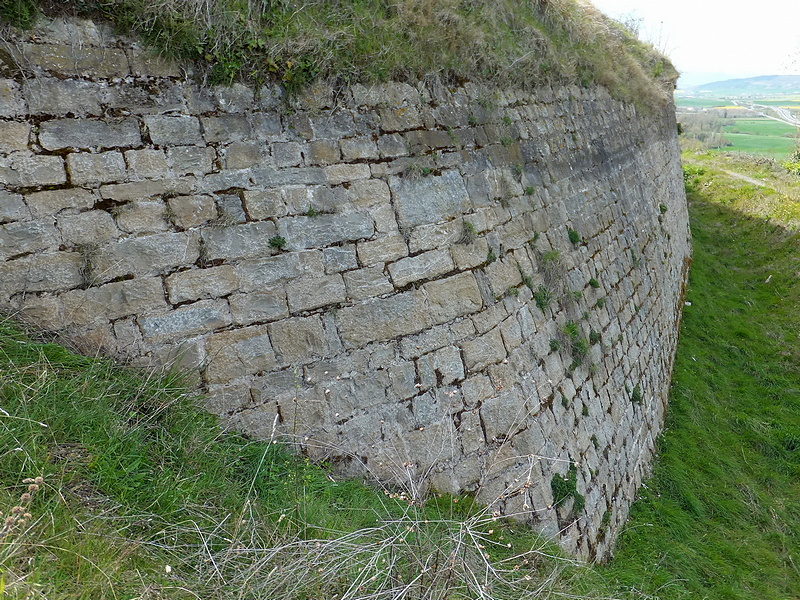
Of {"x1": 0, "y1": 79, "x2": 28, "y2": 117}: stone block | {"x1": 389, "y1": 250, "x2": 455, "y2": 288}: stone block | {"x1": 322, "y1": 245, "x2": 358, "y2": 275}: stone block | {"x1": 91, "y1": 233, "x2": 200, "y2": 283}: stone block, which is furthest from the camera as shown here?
{"x1": 389, "y1": 250, "x2": 455, "y2": 288}: stone block

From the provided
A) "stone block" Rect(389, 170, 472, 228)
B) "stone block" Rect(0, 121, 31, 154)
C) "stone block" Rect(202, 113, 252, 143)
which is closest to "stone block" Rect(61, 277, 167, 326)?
"stone block" Rect(0, 121, 31, 154)

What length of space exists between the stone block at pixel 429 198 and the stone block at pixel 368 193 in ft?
0.27

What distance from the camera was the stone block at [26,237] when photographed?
2.78 m

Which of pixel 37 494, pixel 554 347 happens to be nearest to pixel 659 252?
pixel 554 347

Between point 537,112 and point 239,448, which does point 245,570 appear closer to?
point 239,448

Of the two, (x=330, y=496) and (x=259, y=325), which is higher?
(x=259, y=325)

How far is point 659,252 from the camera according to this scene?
9.36 meters

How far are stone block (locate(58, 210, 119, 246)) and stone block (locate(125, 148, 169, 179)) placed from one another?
31 centimetres

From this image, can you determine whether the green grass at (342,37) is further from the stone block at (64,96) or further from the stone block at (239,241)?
the stone block at (239,241)

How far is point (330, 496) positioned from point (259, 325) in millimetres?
1170

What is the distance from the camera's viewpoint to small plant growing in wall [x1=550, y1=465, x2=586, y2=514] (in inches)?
170

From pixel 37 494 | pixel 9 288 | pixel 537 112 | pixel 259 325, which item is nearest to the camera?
pixel 37 494

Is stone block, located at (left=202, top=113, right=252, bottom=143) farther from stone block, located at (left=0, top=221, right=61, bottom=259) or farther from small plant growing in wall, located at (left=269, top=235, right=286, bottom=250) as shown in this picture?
stone block, located at (left=0, top=221, right=61, bottom=259)

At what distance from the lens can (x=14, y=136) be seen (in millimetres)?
2799
